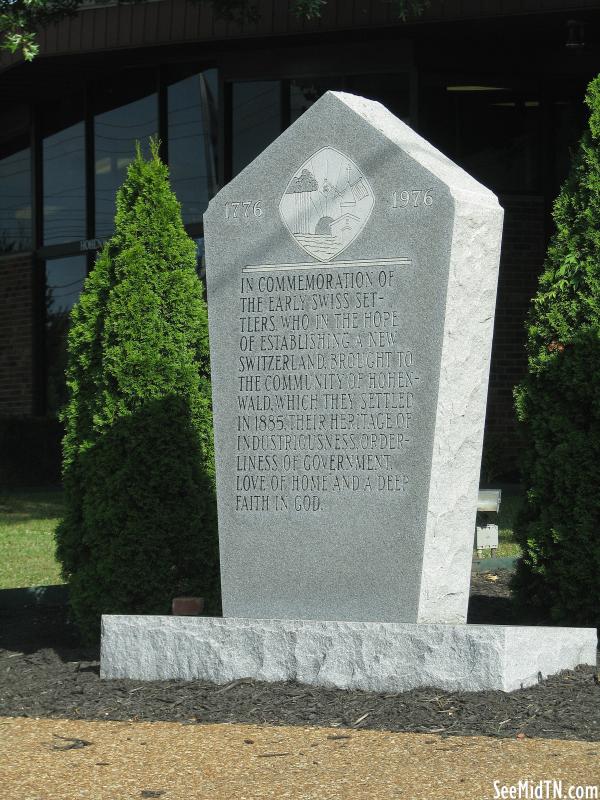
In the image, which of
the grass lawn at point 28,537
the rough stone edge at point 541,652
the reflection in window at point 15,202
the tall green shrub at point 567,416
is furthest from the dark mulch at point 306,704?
the reflection in window at point 15,202

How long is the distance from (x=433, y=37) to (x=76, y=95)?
584cm

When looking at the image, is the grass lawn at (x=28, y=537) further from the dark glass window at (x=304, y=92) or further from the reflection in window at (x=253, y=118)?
the dark glass window at (x=304, y=92)

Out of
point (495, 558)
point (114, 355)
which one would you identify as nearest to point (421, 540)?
point (114, 355)

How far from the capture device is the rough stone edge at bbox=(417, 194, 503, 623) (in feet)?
17.6

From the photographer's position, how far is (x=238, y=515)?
5.79 metres

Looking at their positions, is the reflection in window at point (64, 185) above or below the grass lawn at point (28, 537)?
above

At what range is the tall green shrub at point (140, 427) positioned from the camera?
648 centimetres

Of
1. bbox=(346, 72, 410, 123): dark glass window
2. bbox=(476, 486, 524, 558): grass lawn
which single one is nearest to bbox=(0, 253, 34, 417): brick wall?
bbox=(346, 72, 410, 123): dark glass window

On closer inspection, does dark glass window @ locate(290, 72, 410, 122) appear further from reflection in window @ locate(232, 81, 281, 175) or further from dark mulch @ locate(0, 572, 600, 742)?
dark mulch @ locate(0, 572, 600, 742)

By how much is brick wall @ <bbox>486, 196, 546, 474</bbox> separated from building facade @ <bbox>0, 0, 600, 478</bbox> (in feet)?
0.06

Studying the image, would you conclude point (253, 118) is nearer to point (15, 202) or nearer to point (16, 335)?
point (15, 202)

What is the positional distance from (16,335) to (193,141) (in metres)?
4.61

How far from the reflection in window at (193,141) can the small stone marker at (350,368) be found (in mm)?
9406

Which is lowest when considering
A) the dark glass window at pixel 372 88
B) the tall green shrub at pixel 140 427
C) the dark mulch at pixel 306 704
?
the dark mulch at pixel 306 704
